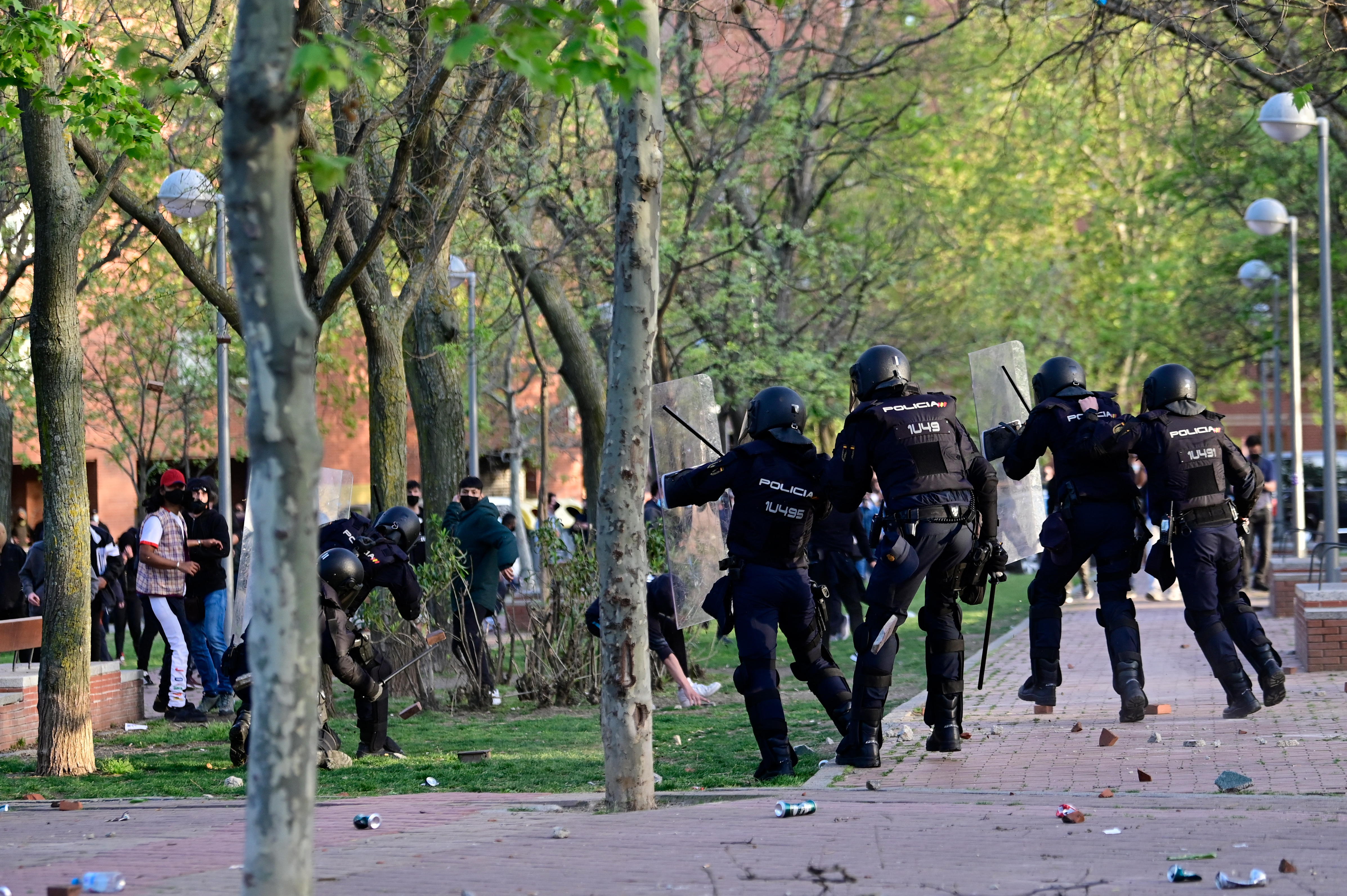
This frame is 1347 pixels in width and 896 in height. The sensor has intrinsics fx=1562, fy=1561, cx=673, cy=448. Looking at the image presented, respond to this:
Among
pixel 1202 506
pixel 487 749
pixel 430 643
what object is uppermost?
pixel 1202 506

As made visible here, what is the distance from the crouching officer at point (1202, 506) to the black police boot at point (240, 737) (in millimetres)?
5341

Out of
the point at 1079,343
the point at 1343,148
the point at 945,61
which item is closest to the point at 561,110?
the point at 1343,148

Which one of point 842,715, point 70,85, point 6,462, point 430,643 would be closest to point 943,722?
point 842,715

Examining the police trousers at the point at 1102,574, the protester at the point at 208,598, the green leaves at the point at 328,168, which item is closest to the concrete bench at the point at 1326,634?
the police trousers at the point at 1102,574

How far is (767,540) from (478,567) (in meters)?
4.84

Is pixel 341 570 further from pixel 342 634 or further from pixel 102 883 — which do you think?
pixel 102 883

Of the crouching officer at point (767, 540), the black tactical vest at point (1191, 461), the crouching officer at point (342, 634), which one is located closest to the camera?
the crouching officer at point (767, 540)

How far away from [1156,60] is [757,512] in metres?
7.33

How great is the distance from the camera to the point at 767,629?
7789 mm

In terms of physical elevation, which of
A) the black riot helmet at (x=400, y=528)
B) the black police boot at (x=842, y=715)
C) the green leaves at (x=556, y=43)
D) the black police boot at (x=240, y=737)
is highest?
the green leaves at (x=556, y=43)

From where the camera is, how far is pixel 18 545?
14172 millimetres

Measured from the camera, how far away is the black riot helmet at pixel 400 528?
9336 mm

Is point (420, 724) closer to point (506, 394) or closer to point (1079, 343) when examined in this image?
point (506, 394)

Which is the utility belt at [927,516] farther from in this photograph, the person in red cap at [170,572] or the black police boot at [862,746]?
the person in red cap at [170,572]
